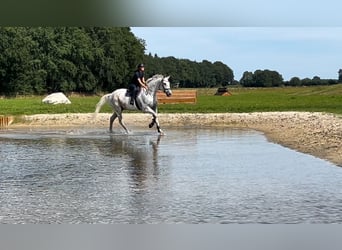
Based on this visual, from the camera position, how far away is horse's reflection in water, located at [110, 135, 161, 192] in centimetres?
512

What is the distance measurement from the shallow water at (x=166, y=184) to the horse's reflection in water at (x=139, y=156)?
11 millimetres

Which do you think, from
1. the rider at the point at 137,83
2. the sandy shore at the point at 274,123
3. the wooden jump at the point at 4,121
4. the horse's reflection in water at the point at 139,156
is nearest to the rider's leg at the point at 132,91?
the rider at the point at 137,83

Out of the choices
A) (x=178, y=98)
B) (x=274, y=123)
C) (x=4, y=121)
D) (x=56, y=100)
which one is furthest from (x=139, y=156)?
(x=56, y=100)

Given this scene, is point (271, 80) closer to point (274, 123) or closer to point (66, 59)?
point (274, 123)

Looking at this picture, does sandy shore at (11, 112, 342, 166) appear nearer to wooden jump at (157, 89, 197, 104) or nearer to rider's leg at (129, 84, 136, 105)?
rider's leg at (129, 84, 136, 105)

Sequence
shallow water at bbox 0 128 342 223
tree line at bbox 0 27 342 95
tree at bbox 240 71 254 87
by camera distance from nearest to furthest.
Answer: shallow water at bbox 0 128 342 223 → tree at bbox 240 71 254 87 → tree line at bbox 0 27 342 95

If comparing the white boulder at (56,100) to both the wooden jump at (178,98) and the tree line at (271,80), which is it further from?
the tree line at (271,80)

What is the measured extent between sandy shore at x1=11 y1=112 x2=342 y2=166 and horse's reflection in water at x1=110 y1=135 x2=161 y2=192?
74.1 inches

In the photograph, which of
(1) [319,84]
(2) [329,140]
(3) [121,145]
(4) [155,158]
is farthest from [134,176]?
(1) [319,84]

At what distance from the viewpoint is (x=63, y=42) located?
32.3 m

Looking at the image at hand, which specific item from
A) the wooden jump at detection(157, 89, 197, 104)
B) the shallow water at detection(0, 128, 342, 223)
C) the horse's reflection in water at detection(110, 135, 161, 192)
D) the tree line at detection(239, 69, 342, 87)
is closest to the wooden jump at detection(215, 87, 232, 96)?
the tree line at detection(239, 69, 342, 87)

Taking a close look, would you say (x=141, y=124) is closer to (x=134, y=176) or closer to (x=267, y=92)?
(x=134, y=176)

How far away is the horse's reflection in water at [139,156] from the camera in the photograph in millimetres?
5121

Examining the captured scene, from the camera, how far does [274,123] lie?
41.1 feet
